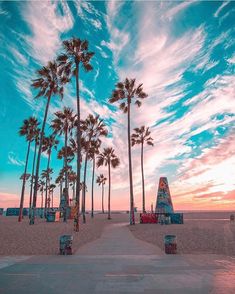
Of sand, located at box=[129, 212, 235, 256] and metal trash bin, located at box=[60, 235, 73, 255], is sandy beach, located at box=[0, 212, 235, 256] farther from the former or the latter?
metal trash bin, located at box=[60, 235, 73, 255]

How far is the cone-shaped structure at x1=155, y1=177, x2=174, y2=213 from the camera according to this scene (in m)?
38.7

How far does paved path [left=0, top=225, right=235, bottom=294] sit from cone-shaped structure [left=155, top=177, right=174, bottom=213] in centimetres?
2831

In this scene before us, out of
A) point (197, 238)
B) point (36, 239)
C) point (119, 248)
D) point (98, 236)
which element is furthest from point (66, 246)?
point (197, 238)

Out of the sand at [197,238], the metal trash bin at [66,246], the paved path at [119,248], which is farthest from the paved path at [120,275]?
the sand at [197,238]

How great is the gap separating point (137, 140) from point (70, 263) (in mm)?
41868

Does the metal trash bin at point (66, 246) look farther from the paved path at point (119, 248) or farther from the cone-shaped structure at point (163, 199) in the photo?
the cone-shaped structure at point (163, 199)

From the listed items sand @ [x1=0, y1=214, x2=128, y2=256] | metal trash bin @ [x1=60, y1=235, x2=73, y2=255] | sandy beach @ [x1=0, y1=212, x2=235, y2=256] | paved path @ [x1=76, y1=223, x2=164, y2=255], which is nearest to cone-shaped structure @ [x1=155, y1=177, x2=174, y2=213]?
sandy beach @ [x1=0, y1=212, x2=235, y2=256]

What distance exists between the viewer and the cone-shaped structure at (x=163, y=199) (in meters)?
38.7

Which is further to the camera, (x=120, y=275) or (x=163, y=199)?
(x=163, y=199)

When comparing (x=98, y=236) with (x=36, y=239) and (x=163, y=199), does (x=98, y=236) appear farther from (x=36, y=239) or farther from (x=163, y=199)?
(x=163, y=199)

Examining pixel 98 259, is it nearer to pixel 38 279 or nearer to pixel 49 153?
pixel 38 279

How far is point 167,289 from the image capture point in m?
6.38

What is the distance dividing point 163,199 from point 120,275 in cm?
3206

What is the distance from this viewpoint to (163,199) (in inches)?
1535
